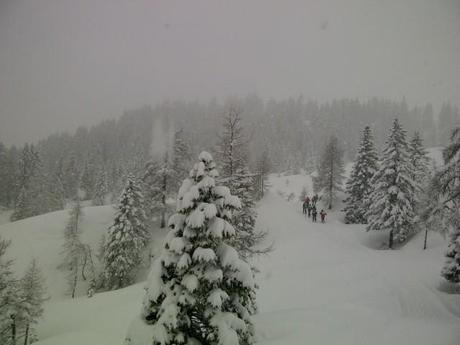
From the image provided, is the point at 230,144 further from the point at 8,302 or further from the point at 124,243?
the point at 124,243

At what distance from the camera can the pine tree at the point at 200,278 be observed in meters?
7.00

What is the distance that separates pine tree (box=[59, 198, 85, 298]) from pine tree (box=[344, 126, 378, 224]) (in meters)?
35.6

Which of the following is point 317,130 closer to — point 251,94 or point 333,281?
point 251,94

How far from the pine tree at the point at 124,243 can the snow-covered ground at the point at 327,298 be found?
167 inches

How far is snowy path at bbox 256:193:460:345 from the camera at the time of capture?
1029 centimetres

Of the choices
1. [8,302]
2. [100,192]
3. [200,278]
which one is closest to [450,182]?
[200,278]

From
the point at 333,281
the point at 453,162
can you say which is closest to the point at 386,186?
the point at 333,281

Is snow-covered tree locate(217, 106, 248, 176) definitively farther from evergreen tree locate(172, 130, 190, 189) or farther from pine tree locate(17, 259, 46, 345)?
evergreen tree locate(172, 130, 190, 189)

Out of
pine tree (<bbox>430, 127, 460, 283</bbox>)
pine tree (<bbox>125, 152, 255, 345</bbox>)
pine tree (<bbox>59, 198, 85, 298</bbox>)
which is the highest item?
pine tree (<bbox>430, 127, 460, 283</bbox>)

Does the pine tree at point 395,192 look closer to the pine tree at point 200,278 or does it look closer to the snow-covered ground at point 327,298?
the snow-covered ground at point 327,298

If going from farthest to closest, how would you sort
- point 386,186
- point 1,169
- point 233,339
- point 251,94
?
point 251,94 < point 1,169 < point 386,186 < point 233,339

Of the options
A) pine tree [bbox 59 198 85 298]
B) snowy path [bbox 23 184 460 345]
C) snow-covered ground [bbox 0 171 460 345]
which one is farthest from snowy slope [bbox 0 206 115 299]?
snowy path [bbox 23 184 460 345]

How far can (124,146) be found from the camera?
12812 centimetres

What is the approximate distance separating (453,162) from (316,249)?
15.6m
